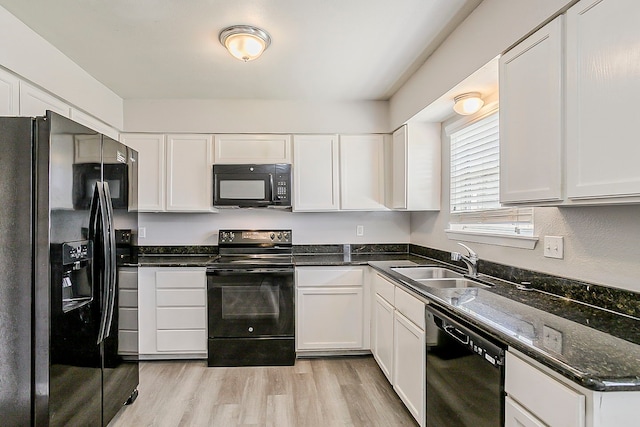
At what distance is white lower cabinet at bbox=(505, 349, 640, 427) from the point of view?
35.3 inches

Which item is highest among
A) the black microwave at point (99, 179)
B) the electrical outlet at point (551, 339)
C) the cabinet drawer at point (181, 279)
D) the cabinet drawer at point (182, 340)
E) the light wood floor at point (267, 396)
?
the black microwave at point (99, 179)

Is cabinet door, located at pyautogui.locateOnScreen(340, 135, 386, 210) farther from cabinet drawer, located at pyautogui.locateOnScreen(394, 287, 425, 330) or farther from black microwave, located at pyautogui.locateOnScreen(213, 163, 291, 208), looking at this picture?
cabinet drawer, located at pyautogui.locateOnScreen(394, 287, 425, 330)

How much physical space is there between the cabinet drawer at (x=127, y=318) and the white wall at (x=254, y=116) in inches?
69.5

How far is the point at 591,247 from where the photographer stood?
1549 mm

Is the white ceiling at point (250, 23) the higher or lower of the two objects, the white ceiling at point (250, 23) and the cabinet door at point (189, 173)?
the higher

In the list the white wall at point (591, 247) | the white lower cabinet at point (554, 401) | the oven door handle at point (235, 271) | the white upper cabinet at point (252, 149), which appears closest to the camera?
the white lower cabinet at point (554, 401)

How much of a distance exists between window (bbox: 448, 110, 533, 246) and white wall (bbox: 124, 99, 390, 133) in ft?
3.08

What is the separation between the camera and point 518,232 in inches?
80.9

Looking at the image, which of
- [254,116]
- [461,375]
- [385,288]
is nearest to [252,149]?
[254,116]

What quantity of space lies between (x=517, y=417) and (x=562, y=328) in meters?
0.35

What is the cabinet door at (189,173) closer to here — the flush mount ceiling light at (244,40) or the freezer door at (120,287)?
the freezer door at (120,287)

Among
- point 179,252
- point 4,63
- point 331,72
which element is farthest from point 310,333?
point 4,63

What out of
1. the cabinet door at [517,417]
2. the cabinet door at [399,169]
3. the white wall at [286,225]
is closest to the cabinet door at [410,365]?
the cabinet door at [517,417]

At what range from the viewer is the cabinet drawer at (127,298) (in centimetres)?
224
